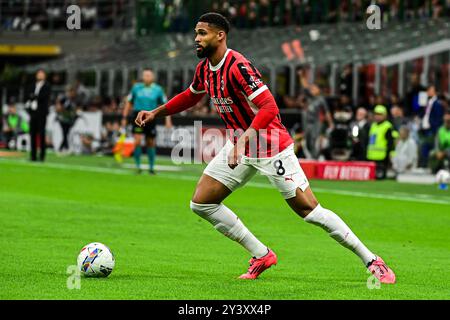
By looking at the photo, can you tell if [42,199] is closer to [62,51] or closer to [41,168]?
[41,168]

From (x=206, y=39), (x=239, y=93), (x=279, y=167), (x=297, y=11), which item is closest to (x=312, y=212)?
(x=279, y=167)

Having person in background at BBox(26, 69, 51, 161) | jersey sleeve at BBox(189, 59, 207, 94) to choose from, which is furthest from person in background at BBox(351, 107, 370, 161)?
jersey sleeve at BBox(189, 59, 207, 94)

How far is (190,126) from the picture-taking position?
36812 mm

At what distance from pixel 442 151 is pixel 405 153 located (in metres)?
0.90

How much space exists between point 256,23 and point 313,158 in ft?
54.3

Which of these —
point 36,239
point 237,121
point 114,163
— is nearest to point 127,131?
point 114,163

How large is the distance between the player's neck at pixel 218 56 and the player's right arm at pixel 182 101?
0.36 m

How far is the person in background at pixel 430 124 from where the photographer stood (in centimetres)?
2848

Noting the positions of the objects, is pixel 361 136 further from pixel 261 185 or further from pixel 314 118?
pixel 261 185

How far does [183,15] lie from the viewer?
5025 centimetres

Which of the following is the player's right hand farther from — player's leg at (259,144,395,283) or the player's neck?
player's leg at (259,144,395,283)

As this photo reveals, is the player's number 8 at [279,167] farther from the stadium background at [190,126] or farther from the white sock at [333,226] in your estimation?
the stadium background at [190,126]

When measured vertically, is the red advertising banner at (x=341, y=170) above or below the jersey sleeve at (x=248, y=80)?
below

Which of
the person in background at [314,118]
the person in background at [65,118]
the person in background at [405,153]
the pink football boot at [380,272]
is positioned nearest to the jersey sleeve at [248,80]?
the pink football boot at [380,272]
